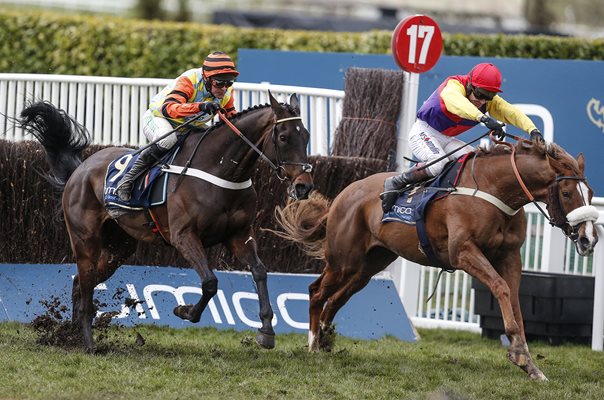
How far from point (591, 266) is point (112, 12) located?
2114cm

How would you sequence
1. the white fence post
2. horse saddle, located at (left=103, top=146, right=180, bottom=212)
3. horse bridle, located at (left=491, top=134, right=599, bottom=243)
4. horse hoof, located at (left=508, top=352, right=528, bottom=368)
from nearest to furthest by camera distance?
1. horse bridle, located at (left=491, top=134, right=599, bottom=243)
2. horse hoof, located at (left=508, top=352, right=528, bottom=368)
3. horse saddle, located at (left=103, top=146, right=180, bottom=212)
4. the white fence post

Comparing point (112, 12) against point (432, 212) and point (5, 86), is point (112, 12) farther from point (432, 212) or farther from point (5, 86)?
point (432, 212)

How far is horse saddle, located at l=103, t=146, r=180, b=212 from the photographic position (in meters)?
7.90

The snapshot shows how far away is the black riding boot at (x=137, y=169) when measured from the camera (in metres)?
7.94

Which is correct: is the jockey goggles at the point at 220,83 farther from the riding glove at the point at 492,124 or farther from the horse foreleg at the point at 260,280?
the riding glove at the point at 492,124

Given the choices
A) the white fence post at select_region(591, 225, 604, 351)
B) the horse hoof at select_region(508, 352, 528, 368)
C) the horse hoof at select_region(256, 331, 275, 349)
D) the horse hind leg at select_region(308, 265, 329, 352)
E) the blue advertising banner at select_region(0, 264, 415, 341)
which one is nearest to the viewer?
the horse hoof at select_region(508, 352, 528, 368)

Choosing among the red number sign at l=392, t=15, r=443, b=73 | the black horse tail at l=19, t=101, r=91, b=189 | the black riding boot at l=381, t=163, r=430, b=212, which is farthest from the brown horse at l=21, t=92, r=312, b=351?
the red number sign at l=392, t=15, r=443, b=73

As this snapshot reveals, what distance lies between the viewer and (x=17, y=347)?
25.8ft

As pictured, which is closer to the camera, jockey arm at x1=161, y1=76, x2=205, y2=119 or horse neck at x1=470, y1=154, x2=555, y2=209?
horse neck at x1=470, y1=154, x2=555, y2=209

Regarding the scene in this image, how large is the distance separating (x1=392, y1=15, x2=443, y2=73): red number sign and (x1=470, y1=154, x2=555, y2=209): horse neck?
2402 mm

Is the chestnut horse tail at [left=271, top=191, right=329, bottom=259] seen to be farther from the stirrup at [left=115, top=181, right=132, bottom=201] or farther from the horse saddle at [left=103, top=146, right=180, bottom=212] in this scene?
the stirrup at [left=115, top=181, right=132, bottom=201]

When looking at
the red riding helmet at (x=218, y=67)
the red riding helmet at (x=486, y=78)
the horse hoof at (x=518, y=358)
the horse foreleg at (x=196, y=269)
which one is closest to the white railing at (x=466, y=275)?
the red riding helmet at (x=486, y=78)

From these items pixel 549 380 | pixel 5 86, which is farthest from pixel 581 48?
pixel 549 380

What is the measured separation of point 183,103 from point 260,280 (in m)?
1.34
